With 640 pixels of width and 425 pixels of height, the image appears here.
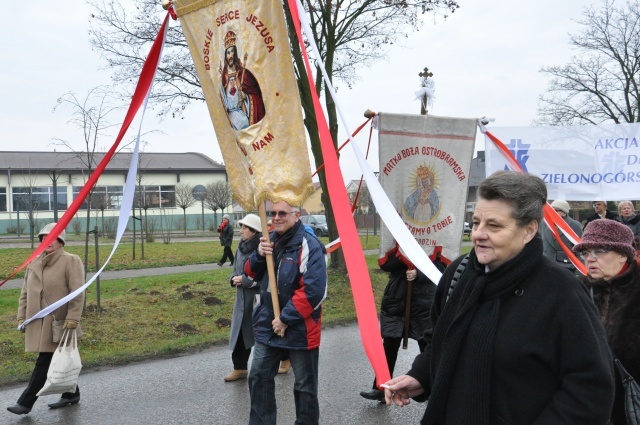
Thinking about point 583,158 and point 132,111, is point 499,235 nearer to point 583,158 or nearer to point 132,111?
point 132,111

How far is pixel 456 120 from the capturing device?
578 centimetres

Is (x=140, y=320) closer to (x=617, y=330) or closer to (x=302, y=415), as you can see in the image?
(x=302, y=415)

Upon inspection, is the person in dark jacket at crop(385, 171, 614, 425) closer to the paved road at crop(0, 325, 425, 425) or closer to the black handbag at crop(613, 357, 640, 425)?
the black handbag at crop(613, 357, 640, 425)

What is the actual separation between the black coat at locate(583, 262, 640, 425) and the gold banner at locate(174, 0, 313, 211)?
194 cm

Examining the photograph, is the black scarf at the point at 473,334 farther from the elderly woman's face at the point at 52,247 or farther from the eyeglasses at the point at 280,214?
the elderly woman's face at the point at 52,247

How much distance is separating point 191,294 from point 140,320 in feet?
7.04

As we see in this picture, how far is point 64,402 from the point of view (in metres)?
6.09

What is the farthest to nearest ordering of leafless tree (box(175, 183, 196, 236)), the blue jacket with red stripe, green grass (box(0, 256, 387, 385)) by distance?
leafless tree (box(175, 183, 196, 236)) → green grass (box(0, 256, 387, 385)) → the blue jacket with red stripe

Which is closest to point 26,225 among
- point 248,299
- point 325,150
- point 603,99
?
point 603,99

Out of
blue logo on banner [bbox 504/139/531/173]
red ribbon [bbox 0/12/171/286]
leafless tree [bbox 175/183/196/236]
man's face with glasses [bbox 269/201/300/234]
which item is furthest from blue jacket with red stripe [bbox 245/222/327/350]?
leafless tree [bbox 175/183/196/236]

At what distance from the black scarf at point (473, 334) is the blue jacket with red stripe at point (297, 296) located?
2.18 metres

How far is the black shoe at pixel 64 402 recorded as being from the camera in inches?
239

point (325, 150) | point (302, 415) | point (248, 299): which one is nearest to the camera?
point (325, 150)

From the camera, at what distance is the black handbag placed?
3189mm
